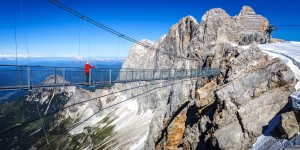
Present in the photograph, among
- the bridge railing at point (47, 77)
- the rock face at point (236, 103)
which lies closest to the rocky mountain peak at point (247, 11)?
the rock face at point (236, 103)

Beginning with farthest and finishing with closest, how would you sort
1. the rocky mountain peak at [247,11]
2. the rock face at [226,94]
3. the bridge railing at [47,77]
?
the rocky mountain peak at [247,11] < the rock face at [226,94] < the bridge railing at [47,77]

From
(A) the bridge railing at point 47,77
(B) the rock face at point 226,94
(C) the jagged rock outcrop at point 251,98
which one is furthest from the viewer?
(B) the rock face at point 226,94

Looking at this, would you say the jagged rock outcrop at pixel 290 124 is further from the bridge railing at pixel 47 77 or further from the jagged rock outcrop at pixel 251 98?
the bridge railing at pixel 47 77

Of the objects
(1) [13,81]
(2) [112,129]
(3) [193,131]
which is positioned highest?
(1) [13,81]

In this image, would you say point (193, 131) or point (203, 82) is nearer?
point (193, 131)

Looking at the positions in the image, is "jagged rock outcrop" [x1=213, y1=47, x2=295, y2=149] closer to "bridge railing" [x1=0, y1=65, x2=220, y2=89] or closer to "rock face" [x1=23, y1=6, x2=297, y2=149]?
"rock face" [x1=23, y1=6, x2=297, y2=149]

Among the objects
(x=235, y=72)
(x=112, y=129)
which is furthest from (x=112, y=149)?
(x=235, y=72)

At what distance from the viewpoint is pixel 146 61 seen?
520 ft

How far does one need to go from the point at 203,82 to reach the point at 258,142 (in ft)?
79.7

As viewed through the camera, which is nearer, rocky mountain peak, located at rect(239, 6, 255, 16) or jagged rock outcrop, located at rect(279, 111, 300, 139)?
jagged rock outcrop, located at rect(279, 111, 300, 139)

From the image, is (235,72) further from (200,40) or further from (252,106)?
(200,40)

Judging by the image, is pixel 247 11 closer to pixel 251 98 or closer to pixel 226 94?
pixel 226 94

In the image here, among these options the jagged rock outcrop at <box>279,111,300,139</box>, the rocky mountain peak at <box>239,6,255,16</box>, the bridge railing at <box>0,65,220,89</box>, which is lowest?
the jagged rock outcrop at <box>279,111,300,139</box>

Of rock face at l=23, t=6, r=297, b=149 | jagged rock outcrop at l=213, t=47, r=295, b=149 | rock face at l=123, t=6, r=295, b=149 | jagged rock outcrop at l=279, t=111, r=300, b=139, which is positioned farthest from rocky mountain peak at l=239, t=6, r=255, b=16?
jagged rock outcrop at l=279, t=111, r=300, b=139
